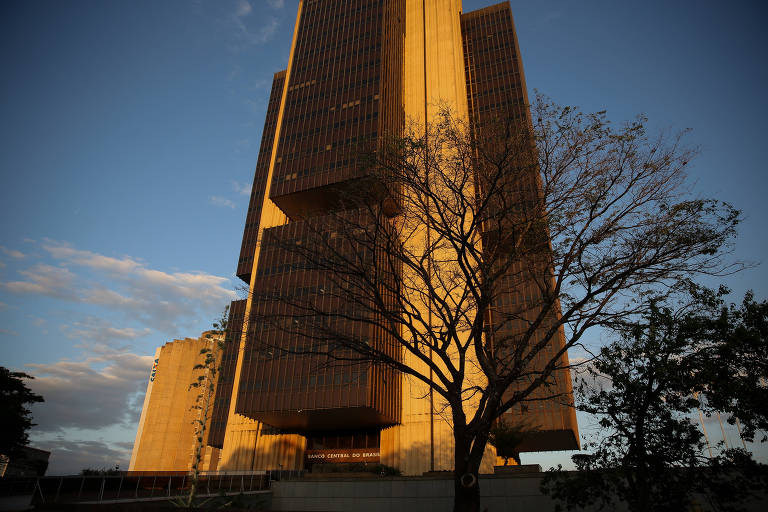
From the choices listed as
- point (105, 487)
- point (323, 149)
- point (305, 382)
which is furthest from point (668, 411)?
point (323, 149)

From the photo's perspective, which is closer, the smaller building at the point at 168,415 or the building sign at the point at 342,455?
the building sign at the point at 342,455

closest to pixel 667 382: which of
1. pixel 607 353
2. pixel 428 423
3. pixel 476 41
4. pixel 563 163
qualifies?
pixel 607 353

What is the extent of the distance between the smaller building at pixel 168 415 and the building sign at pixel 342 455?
3367 centimetres

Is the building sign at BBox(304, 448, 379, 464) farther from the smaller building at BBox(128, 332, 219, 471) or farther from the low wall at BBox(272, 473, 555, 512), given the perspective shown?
the smaller building at BBox(128, 332, 219, 471)

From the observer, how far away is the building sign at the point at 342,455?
47.3m

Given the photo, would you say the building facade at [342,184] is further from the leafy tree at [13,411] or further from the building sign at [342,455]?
the leafy tree at [13,411]

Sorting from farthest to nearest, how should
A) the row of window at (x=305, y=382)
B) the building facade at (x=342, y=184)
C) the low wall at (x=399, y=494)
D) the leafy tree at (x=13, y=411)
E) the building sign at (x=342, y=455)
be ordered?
the building sign at (x=342, y=455), the building facade at (x=342, y=184), the row of window at (x=305, y=382), the leafy tree at (x=13, y=411), the low wall at (x=399, y=494)

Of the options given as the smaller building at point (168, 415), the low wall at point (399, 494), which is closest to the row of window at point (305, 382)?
the low wall at point (399, 494)

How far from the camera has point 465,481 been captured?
10633 mm

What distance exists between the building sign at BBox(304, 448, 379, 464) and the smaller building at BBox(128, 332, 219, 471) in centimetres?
3367

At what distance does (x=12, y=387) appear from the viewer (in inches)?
1508

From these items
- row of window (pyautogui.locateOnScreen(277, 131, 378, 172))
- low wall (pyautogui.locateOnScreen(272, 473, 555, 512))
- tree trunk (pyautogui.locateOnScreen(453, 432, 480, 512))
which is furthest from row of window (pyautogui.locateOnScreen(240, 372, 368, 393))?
tree trunk (pyautogui.locateOnScreen(453, 432, 480, 512))

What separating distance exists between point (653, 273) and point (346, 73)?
55.9 meters

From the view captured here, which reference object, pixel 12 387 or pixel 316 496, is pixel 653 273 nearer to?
pixel 316 496
